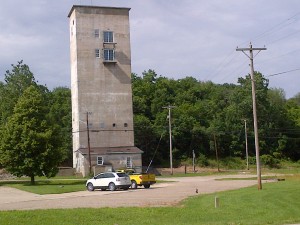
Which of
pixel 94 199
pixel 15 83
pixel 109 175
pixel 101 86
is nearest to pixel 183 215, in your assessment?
pixel 94 199

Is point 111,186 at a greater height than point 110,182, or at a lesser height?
lesser

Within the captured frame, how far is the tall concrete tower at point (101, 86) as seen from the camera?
7769 cm

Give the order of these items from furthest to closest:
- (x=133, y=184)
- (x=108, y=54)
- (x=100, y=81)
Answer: (x=108, y=54) → (x=100, y=81) → (x=133, y=184)

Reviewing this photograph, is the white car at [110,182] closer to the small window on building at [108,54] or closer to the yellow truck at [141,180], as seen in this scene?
the yellow truck at [141,180]

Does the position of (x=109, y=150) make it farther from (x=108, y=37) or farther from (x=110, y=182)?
(x=110, y=182)

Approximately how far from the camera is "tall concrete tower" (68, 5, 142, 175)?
255ft

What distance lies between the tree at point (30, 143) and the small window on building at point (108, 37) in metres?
27.9

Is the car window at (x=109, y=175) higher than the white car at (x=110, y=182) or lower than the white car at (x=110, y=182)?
higher

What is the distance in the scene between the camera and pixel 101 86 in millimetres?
78688

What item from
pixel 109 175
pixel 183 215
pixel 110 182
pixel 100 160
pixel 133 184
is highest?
pixel 100 160

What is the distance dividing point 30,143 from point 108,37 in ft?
109

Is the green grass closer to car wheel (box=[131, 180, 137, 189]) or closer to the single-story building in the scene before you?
car wheel (box=[131, 180, 137, 189])

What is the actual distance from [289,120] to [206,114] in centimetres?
1899

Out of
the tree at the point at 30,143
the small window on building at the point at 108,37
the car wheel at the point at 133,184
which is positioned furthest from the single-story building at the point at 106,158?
the car wheel at the point at 133,184
